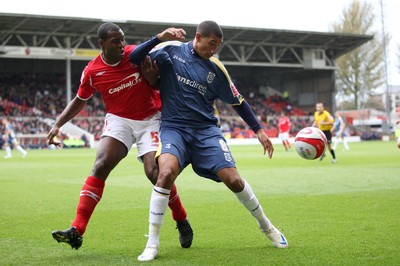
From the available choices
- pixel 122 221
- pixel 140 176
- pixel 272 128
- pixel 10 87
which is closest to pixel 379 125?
pixel 272 128

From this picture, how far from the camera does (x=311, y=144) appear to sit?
7285 mm

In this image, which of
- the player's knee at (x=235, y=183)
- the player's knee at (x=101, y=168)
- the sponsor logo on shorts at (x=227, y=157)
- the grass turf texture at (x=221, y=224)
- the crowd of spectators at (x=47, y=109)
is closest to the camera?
the grass turf texture at (x=221, y=224)

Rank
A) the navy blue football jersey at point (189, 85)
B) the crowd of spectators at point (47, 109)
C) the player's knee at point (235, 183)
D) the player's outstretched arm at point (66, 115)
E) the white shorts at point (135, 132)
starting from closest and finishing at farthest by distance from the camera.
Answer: the player's knee at point (235, 183)
the navy blue football jersey at point (189, 85)
the white shorts at point (135, 132)
the player's outstretched arm at point (66, 115)
the crowd of spectators at point (47, 109)

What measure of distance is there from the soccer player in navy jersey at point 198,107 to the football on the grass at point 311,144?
1038 millimetres

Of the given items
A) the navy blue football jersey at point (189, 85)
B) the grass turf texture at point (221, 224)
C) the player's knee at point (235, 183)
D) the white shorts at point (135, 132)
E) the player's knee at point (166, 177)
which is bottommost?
the grass turf texture at point (221, 224)

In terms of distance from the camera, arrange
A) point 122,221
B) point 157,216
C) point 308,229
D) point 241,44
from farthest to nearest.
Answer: point 241,44 → point 122,221 → point 308,229 → point 157,216

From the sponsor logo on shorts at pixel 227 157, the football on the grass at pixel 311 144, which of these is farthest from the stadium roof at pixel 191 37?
the sponsor logo on shorts at pixel 227 157

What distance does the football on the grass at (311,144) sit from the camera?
23.8 ft

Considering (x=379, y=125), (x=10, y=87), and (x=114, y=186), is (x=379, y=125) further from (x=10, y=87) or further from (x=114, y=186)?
(x=114, y=186)

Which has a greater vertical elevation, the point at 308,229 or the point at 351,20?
the point at 351,20

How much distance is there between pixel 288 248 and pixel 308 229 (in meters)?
1.22

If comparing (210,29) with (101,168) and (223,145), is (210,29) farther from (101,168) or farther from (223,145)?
(101,168)

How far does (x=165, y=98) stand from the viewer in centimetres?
634

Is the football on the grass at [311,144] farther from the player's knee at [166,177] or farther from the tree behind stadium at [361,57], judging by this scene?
the tree behind stadium at [361,57]
